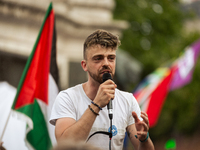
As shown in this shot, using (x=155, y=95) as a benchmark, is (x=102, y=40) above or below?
below

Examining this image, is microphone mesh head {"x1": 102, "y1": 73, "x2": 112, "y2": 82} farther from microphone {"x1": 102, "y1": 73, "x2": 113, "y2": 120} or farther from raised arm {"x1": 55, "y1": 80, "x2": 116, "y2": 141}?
raised arm {"x1": 55, "y1": 80, "x2": 116, "y2": 141}

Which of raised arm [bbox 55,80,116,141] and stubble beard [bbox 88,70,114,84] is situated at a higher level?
stubble beard [bbox 88,70,114,84]

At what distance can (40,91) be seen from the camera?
4.31 metres

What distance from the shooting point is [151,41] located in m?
17.0

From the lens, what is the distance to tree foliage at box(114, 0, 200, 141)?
16.0 meters

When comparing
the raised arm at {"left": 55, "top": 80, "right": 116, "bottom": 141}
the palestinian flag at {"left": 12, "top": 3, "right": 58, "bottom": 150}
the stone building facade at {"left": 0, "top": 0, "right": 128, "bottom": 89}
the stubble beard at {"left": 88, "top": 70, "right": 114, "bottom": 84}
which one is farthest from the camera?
the stone building facade at {"left": 0, "top": 0, "right": 128, "bottom": 89}

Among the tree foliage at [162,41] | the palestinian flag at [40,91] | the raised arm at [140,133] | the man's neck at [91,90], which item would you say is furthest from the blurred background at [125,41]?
the raised arm at [140,133]

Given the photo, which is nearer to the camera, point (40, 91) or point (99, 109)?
point (99, 109)

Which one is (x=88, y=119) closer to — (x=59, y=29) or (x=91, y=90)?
(x=91, y=90)

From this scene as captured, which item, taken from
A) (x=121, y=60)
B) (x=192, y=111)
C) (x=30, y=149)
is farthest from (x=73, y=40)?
(x=192, y=111)

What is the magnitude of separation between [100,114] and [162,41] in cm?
1440

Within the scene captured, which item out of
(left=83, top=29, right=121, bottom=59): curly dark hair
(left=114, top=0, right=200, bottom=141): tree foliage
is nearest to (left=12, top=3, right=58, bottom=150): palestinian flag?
(left=83, top=29, right=121, bottom=59): curly dark hair

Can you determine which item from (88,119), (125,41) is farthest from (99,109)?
Result: (125,41)

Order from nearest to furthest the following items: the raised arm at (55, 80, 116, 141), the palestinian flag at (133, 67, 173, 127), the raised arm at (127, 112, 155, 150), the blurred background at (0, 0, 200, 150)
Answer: the raised arm at (55, 80, 116, 141), the raised arm at (127, 112, 155, 150), the palestinian flag at (133, 67, 173, 127), the blurred background at (0, 0, 200, 150)
